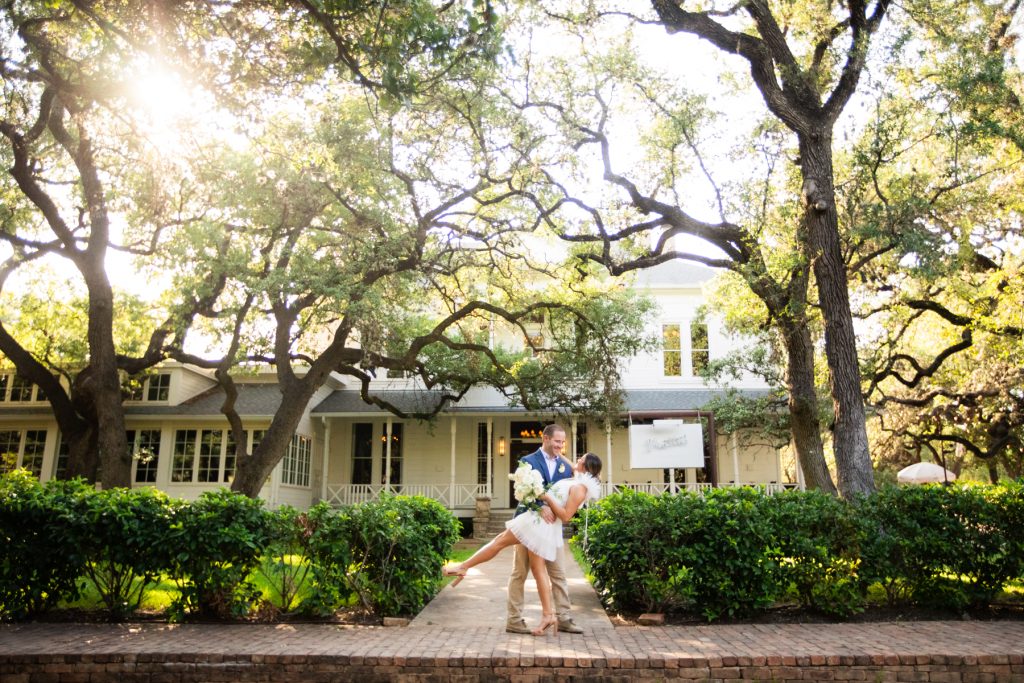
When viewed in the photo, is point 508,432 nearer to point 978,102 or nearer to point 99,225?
point 99,225

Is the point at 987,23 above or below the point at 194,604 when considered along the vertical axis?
above

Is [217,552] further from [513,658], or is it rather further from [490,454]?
[490,454]

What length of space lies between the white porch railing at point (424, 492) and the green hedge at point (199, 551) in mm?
13886

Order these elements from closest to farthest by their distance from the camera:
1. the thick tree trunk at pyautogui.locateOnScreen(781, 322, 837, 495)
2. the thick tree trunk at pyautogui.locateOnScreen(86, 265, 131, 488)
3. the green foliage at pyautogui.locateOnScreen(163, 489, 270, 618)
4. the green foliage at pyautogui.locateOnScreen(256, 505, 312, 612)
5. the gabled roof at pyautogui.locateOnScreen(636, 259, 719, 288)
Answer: the green foliage at pyautogui.locateOnScreen(163, 489, 270, 618)
the green foliage at pyautogui.locateOnScreen(256, 505, 312, 612)
the thick tree trunk at pyautogui.locateOnScreen(781, 322, 837, 495)
the thick tree trunk at pyautogui.locateOnScreen(86, 265, 131, 488)
the gabled roof at pyautogui.locateOnScreen(636, 259, 719, 288)

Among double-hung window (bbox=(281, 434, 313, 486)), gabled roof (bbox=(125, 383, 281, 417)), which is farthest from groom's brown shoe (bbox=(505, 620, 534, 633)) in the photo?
double-hung window (bbox=(281, 434, 313, 486))

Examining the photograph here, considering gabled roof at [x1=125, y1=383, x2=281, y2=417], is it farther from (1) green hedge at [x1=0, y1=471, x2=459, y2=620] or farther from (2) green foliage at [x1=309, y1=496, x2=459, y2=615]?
(2) green foliage at [x1=309, y1=496, x2=459, y2=615]

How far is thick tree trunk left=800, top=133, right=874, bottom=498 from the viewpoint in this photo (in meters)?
9.99

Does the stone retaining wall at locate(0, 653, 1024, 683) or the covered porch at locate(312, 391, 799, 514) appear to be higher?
the covered porch at locate(312, 391, 799, 514)

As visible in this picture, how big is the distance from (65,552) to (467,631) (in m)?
4.35

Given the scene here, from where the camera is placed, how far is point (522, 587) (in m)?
7.20

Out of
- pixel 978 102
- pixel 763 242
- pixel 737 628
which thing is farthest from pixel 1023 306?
pixel 737 628

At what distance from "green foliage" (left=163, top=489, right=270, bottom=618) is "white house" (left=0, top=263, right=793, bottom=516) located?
43.3 ft

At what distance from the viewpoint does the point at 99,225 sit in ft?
49.2

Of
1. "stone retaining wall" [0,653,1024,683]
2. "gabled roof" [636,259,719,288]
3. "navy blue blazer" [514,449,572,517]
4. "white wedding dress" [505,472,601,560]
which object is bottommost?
"stone retaining wall" [0,653,1024,683]
